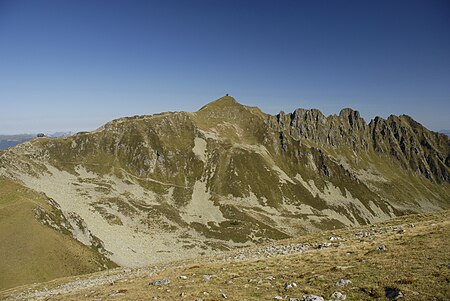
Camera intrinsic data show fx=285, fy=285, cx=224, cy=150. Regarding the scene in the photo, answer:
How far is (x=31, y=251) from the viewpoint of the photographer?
72.0m

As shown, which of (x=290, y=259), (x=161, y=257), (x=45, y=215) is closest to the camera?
(x=290, y=259)

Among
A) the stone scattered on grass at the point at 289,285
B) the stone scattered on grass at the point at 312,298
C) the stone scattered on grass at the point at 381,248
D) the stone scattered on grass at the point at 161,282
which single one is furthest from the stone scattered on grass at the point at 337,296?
the stone scattered on grass at the point at 161,282

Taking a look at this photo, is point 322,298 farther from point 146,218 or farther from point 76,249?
point 146,218

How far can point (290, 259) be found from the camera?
31.4m

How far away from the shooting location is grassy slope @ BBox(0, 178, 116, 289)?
2579 inches

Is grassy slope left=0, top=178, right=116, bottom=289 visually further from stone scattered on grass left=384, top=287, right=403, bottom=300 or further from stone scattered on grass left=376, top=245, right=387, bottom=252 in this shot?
stone scattered on grass left=384, top=287, right=403, bottom=300

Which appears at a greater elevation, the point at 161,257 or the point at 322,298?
the point at 322,298

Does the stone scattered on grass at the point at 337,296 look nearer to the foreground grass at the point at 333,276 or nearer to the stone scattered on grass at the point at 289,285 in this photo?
the foreground grass at the point at 333,276

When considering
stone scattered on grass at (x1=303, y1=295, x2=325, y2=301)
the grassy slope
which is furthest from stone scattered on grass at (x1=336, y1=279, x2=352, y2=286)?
the grassy slope

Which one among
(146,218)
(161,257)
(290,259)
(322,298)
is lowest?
(161,257)

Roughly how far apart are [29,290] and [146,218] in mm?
114333

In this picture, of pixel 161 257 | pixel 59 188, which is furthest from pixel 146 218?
pixel 59 188

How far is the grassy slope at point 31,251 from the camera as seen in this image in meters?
65.5

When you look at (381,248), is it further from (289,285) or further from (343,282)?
(289,285)
